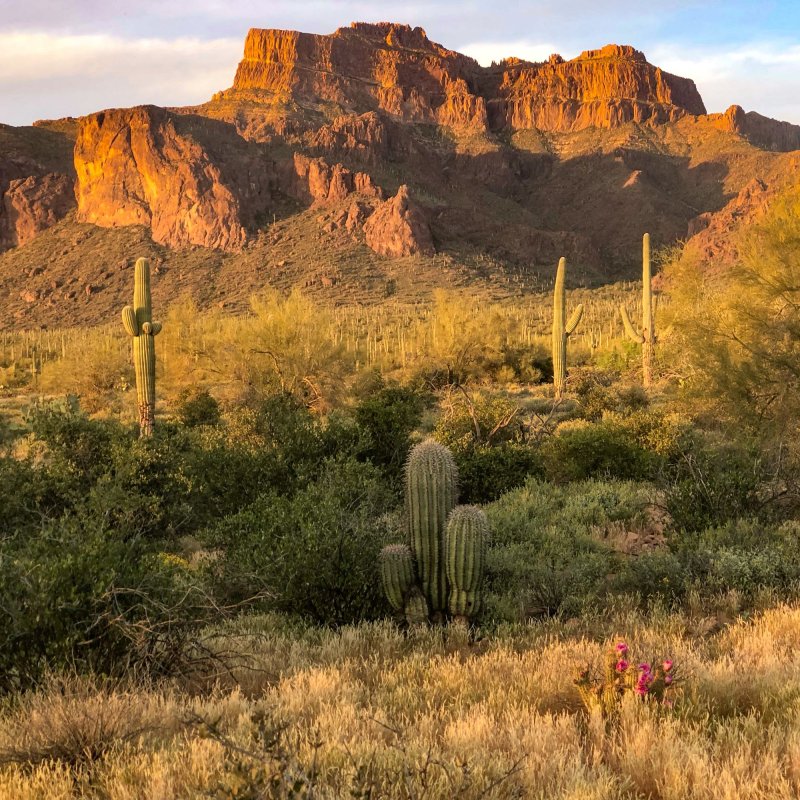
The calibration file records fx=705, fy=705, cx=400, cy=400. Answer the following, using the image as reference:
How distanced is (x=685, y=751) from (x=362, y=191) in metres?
86.7

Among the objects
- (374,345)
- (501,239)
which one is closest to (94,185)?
(501,239)

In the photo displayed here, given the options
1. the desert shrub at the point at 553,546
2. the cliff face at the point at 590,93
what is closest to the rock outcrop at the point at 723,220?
the cliff face at the point at 590,93

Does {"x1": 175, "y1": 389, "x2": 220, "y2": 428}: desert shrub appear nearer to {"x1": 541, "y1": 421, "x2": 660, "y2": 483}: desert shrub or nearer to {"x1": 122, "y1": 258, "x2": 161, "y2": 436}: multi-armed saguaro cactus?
{"x1": 122, "y1": 258, "x2": 161, "y2": 436}: multi-armed saguaro cactus

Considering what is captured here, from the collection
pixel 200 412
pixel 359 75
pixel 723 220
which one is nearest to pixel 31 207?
pixel 359 75

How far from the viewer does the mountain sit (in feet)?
242

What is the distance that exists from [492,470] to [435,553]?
5.29 meters

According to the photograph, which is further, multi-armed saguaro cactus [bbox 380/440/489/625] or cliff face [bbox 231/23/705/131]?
cliff face [bbox 231/23/705/131]

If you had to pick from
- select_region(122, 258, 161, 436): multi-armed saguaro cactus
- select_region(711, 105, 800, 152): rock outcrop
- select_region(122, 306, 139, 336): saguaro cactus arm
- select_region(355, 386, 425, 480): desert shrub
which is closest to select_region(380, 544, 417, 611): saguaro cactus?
select_region(355, 386, 425, 480): desert shrub

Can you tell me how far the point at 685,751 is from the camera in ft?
10.1

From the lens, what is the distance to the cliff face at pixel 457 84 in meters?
137

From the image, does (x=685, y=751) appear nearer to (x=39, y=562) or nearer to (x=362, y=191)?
(x=39, y=562)

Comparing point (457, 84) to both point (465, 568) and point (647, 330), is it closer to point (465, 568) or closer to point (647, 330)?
point (647, 330)

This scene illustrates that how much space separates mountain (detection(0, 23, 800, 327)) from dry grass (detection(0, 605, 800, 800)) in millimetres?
59134

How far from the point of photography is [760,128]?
427 feet
